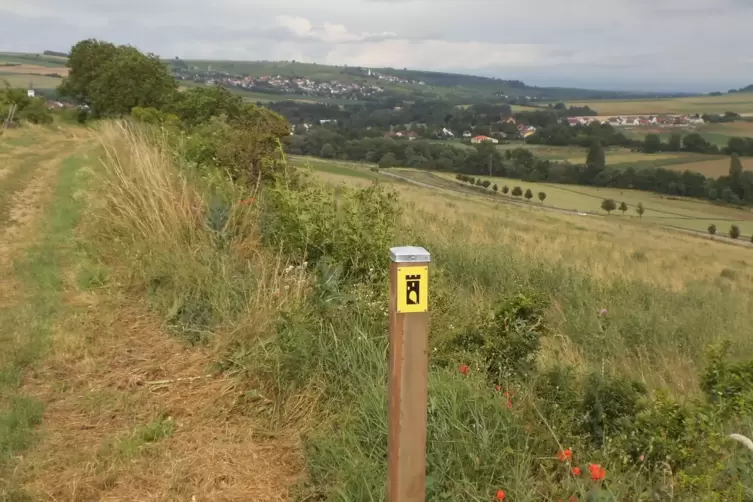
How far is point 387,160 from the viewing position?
207 feet

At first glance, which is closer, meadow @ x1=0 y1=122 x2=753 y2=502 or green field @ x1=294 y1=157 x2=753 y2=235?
meadow @ x1=0 y1=122 x2=753 y2=502

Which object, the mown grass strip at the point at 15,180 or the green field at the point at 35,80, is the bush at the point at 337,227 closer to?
the mown grass strip at the point at 15,180

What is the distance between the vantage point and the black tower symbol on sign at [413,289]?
2201 millimetres

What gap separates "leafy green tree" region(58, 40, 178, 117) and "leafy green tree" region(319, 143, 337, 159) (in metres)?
17.2

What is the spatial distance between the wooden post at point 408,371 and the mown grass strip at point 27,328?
191 cm

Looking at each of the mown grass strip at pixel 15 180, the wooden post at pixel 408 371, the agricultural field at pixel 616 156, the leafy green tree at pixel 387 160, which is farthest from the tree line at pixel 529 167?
the wooden post at pixel 408 371

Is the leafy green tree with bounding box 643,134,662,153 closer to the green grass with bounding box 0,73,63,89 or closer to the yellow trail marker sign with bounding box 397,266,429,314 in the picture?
the green grass with bounding box 0,73,63,89

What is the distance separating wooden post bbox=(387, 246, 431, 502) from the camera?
2.21 meters

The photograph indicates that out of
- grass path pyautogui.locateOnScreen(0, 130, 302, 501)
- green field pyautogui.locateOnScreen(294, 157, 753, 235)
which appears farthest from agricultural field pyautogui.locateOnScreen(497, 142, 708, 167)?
grass path pyautogui.locateOnScreen(0, 130, 302, 501)

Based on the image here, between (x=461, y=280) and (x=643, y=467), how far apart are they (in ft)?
13.7

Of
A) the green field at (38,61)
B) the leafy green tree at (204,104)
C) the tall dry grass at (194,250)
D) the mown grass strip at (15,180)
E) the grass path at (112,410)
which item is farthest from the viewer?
the green field at (38,61)

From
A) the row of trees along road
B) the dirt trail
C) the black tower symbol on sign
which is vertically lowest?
the row of trees along road

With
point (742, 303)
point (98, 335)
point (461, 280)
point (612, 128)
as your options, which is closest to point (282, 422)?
point (98, 335)

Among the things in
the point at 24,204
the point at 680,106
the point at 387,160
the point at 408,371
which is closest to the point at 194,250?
the point at 408,371
